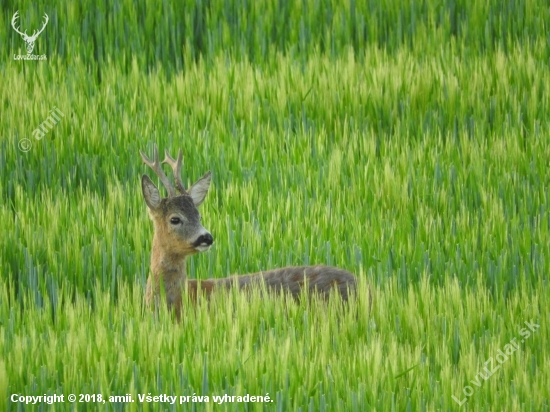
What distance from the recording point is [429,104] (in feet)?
29.9

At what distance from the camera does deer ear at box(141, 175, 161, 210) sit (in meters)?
5.76

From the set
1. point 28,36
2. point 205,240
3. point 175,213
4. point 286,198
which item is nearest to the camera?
point 205,240

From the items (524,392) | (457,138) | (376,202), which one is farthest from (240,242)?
(457,138)

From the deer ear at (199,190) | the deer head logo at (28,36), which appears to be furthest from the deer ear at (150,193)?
the deer head logo at (28,36)

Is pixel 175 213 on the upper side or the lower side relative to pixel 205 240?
upper

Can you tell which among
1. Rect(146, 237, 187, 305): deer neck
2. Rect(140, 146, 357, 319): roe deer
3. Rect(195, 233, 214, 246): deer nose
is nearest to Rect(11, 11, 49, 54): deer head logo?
Rect(140, 146, 357, 319): roe deer

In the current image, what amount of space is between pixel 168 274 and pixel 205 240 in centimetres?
50

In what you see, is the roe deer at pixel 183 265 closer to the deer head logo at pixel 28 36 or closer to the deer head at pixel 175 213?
the deer head at pixel 175 213

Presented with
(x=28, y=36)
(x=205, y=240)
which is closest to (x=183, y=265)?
(x=205, y=240)

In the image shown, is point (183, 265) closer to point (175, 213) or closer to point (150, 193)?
point (175, 213)

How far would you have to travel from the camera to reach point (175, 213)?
19.1ft

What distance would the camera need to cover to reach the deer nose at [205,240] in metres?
5.56

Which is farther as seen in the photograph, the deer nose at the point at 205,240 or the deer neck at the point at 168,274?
the deer neck at the point at 168,274

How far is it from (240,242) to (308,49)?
4261 millimetres
